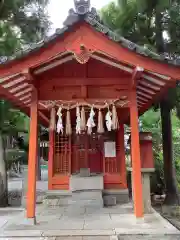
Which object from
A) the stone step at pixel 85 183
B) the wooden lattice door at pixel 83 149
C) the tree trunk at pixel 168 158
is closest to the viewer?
the stone step at pixel 85 183

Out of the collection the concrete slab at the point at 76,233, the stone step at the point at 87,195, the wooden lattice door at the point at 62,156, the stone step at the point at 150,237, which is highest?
the wooden lattice door at the point at 62,156

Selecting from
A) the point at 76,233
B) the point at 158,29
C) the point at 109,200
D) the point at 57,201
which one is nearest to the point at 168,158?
the point at 109,200

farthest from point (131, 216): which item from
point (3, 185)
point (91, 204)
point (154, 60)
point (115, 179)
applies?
point (3, 185)

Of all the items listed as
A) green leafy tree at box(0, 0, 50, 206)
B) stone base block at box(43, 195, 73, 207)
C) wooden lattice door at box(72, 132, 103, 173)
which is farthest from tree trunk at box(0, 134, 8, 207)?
wooden lattice door at box(72, 132, 103, 173)

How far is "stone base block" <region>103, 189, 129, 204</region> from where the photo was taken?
10.7 meters

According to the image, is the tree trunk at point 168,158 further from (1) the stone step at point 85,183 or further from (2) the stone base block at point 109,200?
(1) the stone step at point 85,183

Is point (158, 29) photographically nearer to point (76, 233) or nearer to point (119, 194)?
point (119, 194)

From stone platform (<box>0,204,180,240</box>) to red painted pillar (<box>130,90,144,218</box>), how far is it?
36 centimetres

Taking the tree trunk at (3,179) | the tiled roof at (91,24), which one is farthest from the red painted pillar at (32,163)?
the tree trunk at (3,179)

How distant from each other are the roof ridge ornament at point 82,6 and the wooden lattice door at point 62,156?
6.09 meters

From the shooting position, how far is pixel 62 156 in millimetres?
11508

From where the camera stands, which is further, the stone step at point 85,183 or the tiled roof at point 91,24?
the stone step at point 85,183

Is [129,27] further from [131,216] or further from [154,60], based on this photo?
[131,216]

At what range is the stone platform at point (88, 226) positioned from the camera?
20.0 feet
